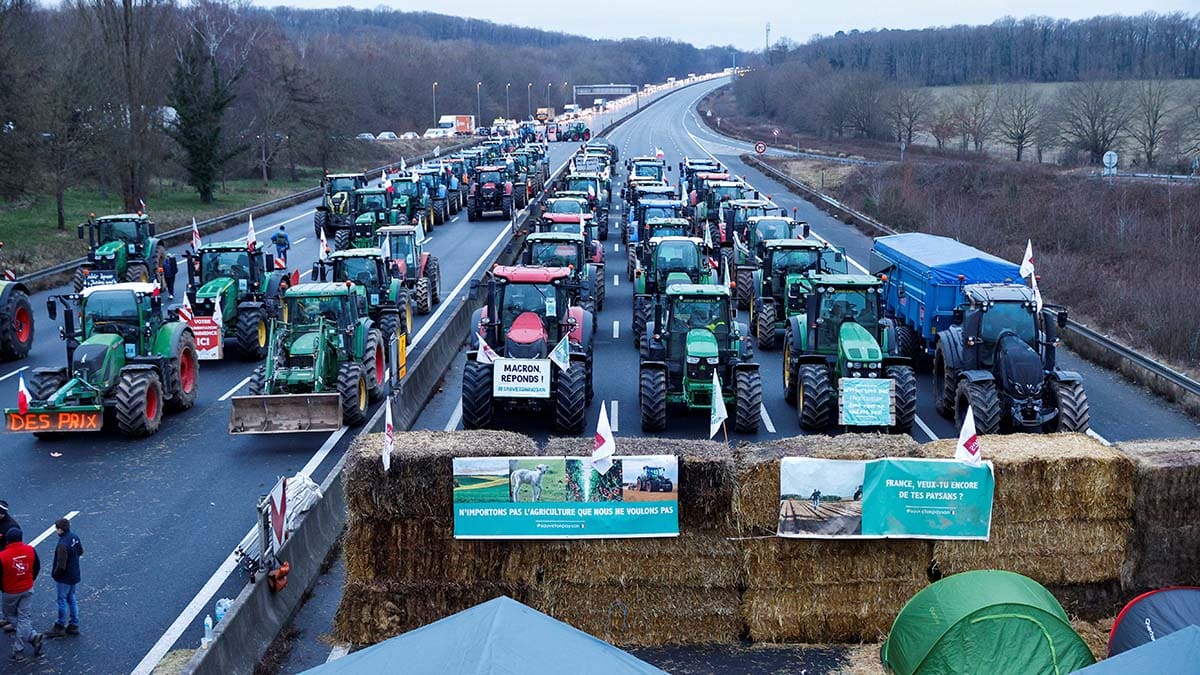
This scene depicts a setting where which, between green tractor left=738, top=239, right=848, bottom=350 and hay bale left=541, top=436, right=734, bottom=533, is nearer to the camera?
hay bale left=541, top=436, right=734, bottom=533

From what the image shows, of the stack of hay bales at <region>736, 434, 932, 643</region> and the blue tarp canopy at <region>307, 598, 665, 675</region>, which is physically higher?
the blue tarp canopy at <region>307, 598, 665, 675</region>

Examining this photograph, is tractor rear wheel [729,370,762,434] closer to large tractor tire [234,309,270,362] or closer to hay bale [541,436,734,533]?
hay bale [541,436,734,533]

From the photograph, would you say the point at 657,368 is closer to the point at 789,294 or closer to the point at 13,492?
the point at 789,294

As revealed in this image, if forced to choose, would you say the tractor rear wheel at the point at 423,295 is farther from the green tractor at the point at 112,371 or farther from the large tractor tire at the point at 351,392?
the large tractor tire at the point at 351,392

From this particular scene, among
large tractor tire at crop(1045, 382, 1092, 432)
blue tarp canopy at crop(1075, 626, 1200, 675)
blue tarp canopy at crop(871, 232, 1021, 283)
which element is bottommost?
large tractor tire at crop(1045, 382, 1092, 432)

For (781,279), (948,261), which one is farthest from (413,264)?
(948,261)

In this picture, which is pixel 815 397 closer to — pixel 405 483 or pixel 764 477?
pixel 764 477

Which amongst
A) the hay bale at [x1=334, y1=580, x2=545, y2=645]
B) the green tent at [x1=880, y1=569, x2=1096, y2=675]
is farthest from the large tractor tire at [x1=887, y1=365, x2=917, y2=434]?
the hay bale at [x1=334, y1=580, x2=545, y2=645]
